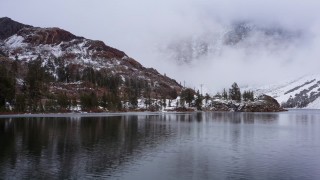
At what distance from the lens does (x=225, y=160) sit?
5747 cm

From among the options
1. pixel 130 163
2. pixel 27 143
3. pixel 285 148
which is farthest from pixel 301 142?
pixel 27 143

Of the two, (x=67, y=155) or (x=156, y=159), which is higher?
(x=67, y=155)

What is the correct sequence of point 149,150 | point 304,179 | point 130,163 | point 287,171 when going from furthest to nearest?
point 149,150, point 130,163, point 287,171, point 304,179

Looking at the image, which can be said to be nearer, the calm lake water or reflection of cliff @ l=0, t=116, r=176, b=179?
the calm lake water

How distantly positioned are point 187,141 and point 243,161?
1062 inches

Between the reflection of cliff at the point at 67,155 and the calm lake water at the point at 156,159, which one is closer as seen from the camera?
the calm lake water at the point at 156,159

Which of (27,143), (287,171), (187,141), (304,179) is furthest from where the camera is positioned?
(187,141)

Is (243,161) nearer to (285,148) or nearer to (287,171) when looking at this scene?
(287,171)

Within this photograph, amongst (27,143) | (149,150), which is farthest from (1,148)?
(149,150)

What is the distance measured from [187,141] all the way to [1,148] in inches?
1472

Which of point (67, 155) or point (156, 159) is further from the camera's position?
point (67, 155)

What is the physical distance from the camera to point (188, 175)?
153 ft

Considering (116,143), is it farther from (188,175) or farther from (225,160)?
(188,175)

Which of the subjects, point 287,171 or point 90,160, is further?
point 90,160
